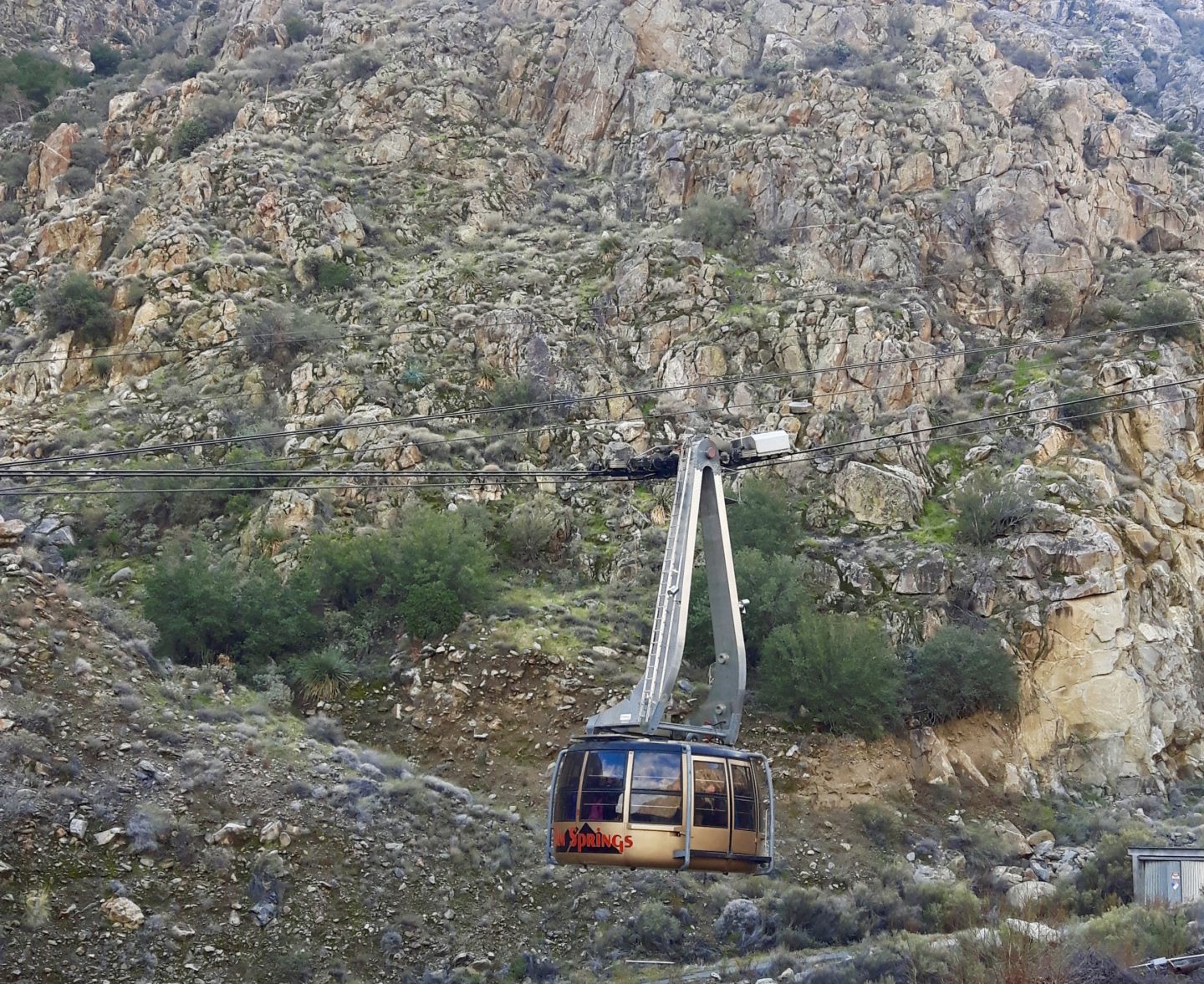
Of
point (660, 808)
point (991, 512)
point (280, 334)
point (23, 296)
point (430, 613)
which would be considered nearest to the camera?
point (660, 808)

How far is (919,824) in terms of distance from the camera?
78.0 ft

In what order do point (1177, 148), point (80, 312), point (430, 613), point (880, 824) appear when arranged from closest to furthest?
point (880, 824) < point (430, 613) < point (80, 312) < point (1177, 148)

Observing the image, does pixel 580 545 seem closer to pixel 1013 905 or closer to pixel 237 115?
pixel 1013 905

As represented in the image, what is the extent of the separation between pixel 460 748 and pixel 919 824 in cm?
1024

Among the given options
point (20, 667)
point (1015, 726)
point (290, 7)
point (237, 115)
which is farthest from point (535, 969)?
point (290, 7)

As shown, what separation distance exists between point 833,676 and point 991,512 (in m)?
7.34

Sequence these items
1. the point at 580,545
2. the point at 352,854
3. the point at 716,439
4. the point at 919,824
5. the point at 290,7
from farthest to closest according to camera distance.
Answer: the point at 290,7, the point at 580,545, the point at 919,824, the point at 352,854, the point at 716,439

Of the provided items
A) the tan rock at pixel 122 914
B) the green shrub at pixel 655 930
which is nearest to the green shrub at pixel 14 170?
the tan rock at pixel 122 914

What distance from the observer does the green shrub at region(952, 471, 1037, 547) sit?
2884cm

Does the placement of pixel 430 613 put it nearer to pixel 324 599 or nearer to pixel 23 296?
pixel 324 599

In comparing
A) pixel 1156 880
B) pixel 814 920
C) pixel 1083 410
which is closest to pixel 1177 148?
pixel 1083 410

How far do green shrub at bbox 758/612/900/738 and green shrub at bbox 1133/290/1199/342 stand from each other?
17155 mm

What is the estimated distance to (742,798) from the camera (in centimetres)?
1457

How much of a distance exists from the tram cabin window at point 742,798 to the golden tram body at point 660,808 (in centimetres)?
1
